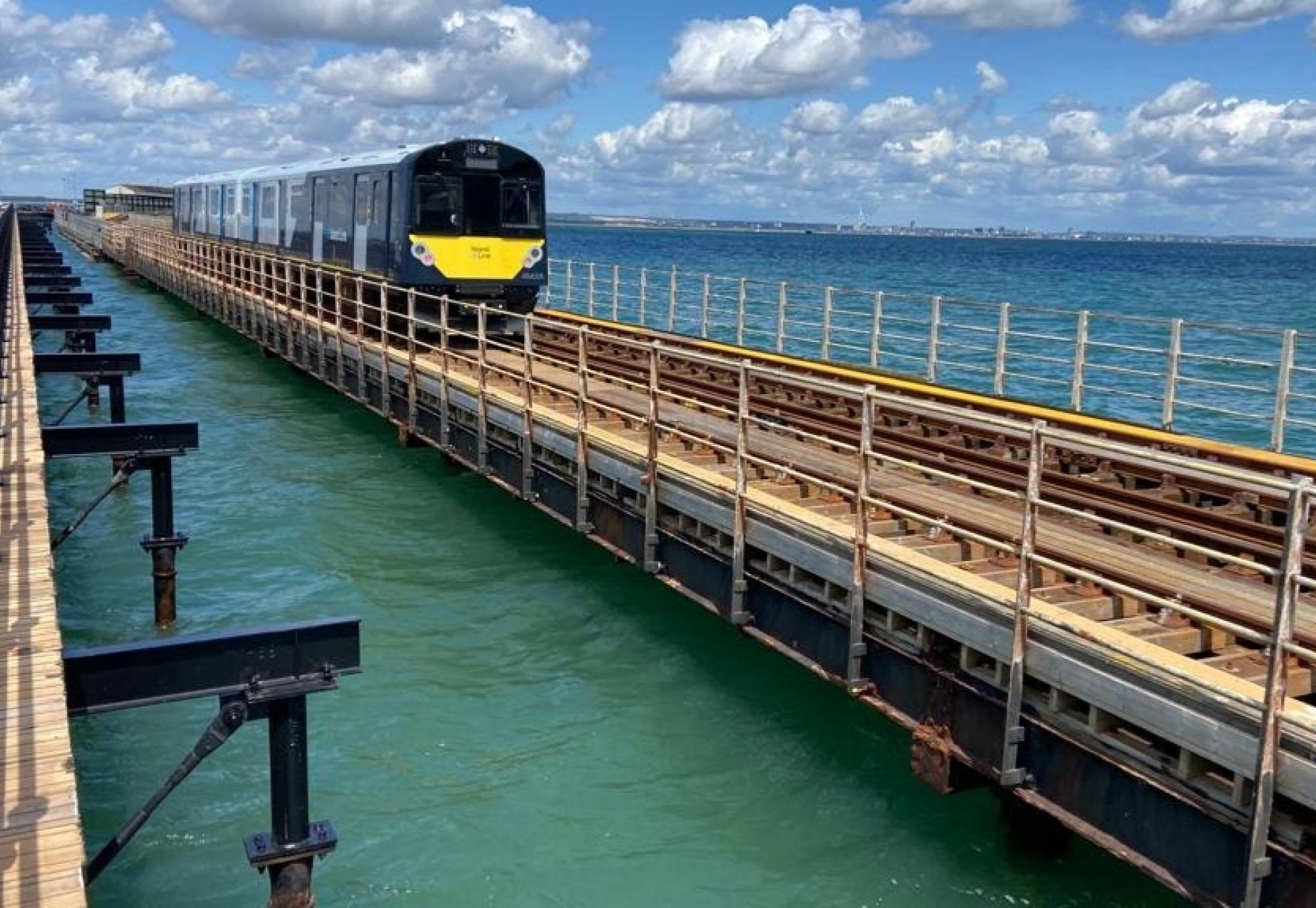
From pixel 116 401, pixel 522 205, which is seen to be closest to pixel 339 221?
pixel 522 205

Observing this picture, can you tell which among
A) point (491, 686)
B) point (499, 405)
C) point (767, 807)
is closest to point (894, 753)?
point (767, 807)

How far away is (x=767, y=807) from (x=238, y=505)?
9986 mm

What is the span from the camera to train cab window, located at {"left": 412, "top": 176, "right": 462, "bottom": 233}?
64.7 feet

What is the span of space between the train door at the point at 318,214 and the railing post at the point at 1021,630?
67.0 feet

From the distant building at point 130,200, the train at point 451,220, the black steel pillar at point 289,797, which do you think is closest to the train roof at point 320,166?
the train at point 451,220

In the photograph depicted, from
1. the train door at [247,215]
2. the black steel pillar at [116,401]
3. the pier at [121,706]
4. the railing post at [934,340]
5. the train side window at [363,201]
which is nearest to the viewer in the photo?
the pier at [121,706]

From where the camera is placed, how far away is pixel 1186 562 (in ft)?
26.0

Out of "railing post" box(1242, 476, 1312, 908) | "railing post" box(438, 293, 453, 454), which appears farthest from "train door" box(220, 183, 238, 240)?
"railing post" box(1242, 476, 1312, 908)

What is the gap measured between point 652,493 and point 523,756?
2447mm

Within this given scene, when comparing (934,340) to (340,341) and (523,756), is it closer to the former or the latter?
(340,341)

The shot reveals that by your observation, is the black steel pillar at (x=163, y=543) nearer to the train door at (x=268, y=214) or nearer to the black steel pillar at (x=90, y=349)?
the black steel pillar at (x=90, y=349)

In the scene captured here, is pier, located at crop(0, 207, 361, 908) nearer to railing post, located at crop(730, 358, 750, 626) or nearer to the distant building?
railing post, located at crop(730, 358, 750, 626)

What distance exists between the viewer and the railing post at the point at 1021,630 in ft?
20.6

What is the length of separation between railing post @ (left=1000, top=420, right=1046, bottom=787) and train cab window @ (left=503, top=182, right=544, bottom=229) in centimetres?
1529
